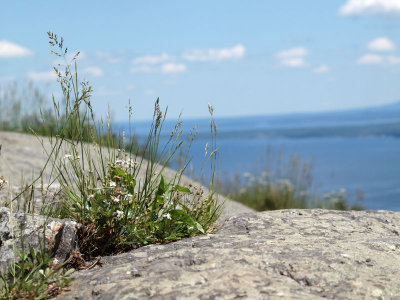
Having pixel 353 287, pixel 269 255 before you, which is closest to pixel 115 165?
pixel 269 255

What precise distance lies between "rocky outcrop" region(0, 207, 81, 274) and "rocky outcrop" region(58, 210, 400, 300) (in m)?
0.19

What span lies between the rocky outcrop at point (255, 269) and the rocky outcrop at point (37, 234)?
0.63 feet

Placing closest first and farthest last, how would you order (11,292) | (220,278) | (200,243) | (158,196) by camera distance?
(220,278), (11,292), (200,243), (158,196)

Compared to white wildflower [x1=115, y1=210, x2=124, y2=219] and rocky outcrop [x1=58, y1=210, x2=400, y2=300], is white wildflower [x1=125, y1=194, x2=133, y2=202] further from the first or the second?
rocky outcrop [x1=58, y1=210, x2=400, y2=300]

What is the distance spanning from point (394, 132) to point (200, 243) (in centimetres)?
8770

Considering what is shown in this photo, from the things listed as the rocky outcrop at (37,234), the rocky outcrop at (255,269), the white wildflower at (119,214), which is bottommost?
the rocky outcrop at (255,269)

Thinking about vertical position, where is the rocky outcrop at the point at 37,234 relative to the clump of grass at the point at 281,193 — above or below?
above

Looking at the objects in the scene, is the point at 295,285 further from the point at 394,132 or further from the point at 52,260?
the point at 394,132

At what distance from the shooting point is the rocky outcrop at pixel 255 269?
236 centimetres

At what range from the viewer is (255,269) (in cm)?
257

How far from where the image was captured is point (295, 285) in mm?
2445

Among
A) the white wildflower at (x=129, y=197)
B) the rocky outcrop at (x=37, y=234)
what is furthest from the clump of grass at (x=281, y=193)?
the rocky outcrop at (x=37, y=234)

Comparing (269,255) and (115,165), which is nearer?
(269,255)

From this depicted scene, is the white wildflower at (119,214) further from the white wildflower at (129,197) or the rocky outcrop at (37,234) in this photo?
the rocky outcrop at (37,234)
